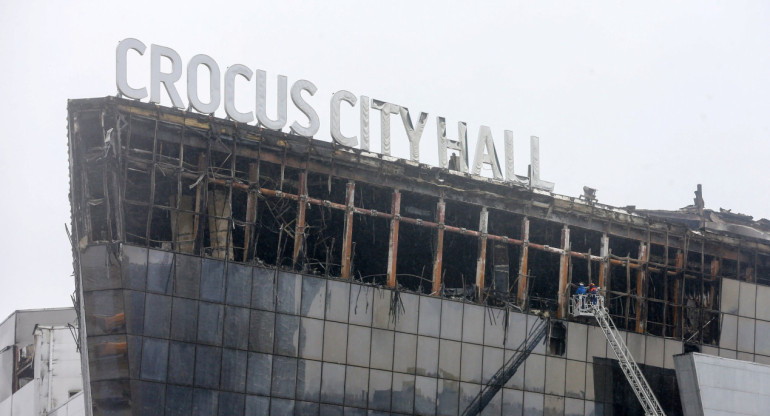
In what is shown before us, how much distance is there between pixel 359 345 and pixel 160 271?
1253 centimetres

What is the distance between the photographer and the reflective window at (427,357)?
70.2 meters

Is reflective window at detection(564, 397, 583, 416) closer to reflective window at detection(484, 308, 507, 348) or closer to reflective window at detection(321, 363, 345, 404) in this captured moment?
reflective window at detection(484, 308, 507, 348)

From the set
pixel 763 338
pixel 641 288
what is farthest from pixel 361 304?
pixel 763 338

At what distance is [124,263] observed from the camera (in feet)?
204

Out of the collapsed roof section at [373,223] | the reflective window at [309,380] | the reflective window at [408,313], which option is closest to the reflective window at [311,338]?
the reflective window at [309,380]

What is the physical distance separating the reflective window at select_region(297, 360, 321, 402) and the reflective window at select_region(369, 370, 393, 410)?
136 inches

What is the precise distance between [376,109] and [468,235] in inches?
384

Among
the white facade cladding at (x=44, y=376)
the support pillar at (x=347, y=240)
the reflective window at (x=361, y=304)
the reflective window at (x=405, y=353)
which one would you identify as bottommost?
the white facade cladding at (x=44, y=376)

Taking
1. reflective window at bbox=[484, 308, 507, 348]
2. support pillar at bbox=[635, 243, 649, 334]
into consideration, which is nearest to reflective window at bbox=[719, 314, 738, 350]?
support pillar at bbox=[635, 243, 649, 334]

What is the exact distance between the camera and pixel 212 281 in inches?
2534

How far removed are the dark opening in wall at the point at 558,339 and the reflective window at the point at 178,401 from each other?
24.4 metres

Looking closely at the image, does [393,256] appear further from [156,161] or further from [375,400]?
[156,161]

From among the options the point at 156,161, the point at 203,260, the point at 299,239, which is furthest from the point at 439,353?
the point at 156,161

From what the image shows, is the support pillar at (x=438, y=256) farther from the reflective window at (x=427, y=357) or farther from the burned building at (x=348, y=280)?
the reflective window at (x=427, y=357)
